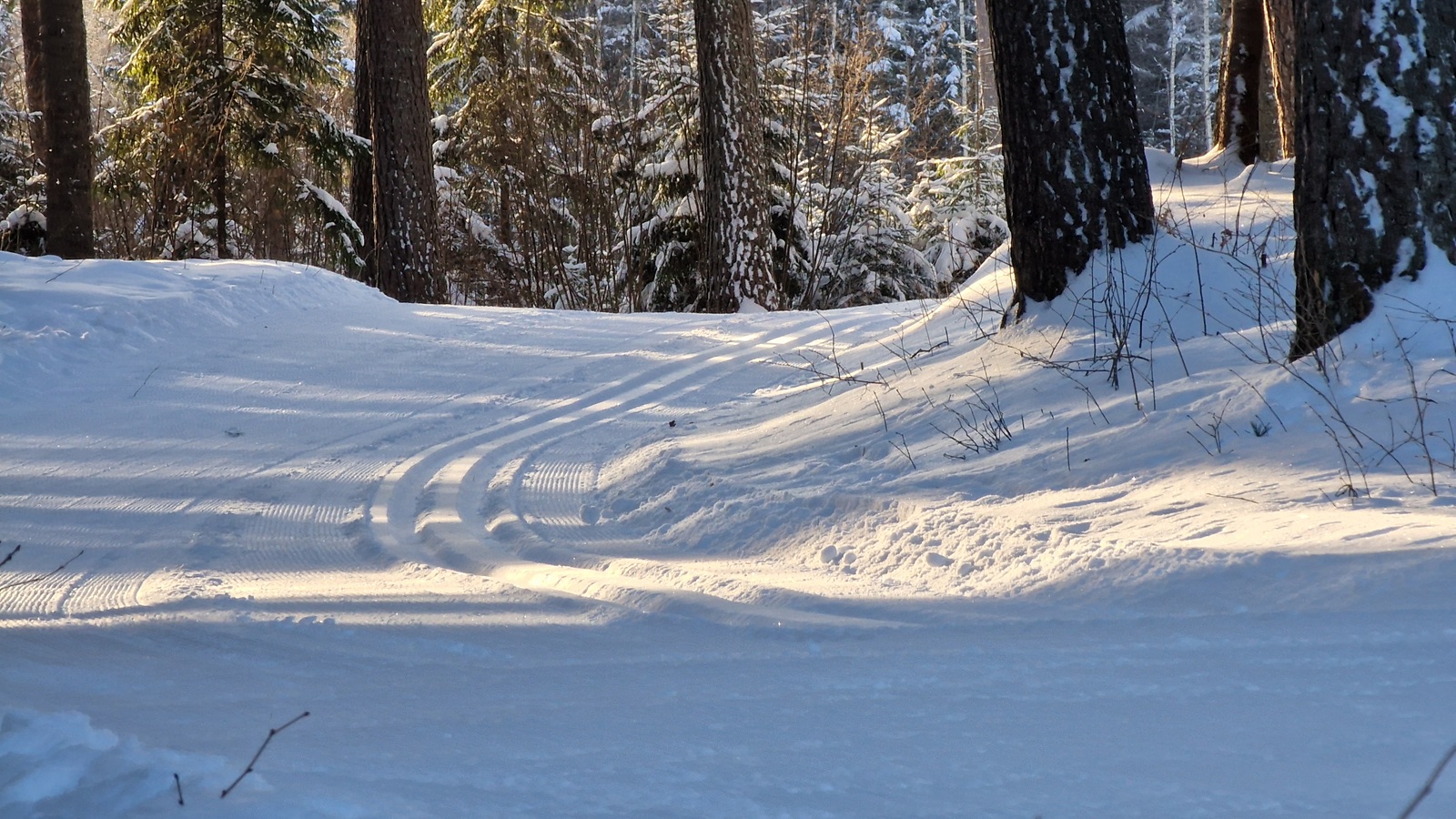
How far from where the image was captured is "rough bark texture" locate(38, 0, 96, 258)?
35.2 feet

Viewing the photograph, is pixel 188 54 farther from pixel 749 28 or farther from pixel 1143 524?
pixel 1143 524

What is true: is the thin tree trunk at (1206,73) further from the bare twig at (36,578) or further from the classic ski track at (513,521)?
the bare twig at (36,578)

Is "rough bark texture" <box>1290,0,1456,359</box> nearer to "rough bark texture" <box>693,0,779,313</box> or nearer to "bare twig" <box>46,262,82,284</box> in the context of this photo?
"bare twig" <box>46,262,82,284</box>

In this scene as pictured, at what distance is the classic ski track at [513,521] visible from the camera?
10.9ft

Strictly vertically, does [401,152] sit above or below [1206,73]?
below

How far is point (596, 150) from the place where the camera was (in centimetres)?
1706

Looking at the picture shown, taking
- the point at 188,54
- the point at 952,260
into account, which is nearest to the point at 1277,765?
the point at 952,260

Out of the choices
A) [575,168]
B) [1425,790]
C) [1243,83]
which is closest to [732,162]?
[1243,83]

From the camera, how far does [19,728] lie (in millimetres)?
2295

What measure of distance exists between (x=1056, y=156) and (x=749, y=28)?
7.07 meters

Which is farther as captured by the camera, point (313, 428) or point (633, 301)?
point (633, 301)

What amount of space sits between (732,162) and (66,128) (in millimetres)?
6791

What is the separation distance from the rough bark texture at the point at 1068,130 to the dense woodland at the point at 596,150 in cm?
1

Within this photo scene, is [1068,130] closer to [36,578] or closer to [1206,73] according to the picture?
[36,578]
